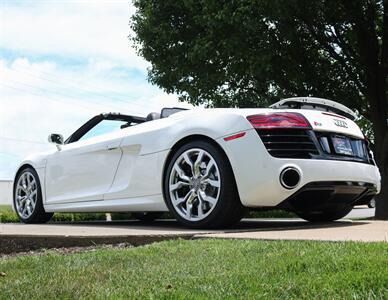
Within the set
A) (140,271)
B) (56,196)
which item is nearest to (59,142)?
(56,196)

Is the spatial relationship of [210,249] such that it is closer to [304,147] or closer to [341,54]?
[304,147]

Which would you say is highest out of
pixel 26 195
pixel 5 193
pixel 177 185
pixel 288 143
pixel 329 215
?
pixel 288 143

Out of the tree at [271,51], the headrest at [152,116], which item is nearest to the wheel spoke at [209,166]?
the headrest at [152,116]

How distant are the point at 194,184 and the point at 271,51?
5.65 meters

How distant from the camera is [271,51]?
10.2 m

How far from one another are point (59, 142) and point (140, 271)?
4.74 m

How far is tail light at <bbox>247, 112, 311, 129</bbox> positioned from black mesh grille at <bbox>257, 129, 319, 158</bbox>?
43 millimetres

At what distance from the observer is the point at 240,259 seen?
3104 millimetres

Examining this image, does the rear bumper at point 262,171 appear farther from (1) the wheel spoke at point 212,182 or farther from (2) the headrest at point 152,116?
(2) the headrest at point 152,116

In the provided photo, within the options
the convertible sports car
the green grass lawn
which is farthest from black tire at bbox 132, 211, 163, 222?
the green grass lawn

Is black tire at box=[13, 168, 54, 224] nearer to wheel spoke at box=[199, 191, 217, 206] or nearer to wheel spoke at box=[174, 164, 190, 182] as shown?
wheel spoke at box=[174, 164, 190, 182]

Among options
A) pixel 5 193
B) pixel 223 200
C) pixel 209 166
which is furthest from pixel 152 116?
pixel 5 193

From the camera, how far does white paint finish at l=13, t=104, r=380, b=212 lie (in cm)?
478

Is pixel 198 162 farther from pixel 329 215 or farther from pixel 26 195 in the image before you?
pixel 26 195
